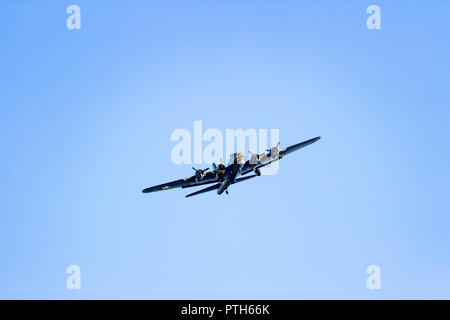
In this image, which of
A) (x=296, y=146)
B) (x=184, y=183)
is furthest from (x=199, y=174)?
(x=296, y=146)

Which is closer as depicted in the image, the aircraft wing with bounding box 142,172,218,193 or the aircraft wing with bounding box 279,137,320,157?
the aircraft wing with bounding box 142,172,218,193

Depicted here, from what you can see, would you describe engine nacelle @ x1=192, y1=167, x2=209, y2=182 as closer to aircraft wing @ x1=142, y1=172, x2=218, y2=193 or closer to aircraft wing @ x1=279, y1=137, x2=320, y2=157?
aircraft wing @ x1=142, y1=172, x2=218, y2=193

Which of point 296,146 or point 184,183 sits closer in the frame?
point 184,183

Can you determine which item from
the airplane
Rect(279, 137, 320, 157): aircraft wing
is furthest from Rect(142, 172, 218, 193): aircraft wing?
Rect(279, 137, 320, 157): aircraft wing

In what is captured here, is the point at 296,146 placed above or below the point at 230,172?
above

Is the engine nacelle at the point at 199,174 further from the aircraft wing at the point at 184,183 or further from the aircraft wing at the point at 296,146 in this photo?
the aircraft wing at the point at 296,146

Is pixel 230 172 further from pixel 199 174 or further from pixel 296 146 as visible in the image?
pixel 296 146

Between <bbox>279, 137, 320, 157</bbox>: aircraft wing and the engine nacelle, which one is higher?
<bbox>279, 137, 320, 157</bbox>: aircraft wing

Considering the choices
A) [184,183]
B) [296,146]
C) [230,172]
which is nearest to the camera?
[230,172]

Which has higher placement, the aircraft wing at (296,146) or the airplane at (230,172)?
the aircraft wing at (296,146)

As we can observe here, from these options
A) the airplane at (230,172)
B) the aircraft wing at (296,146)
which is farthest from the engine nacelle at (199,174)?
the aircraft wing at (296,146)
